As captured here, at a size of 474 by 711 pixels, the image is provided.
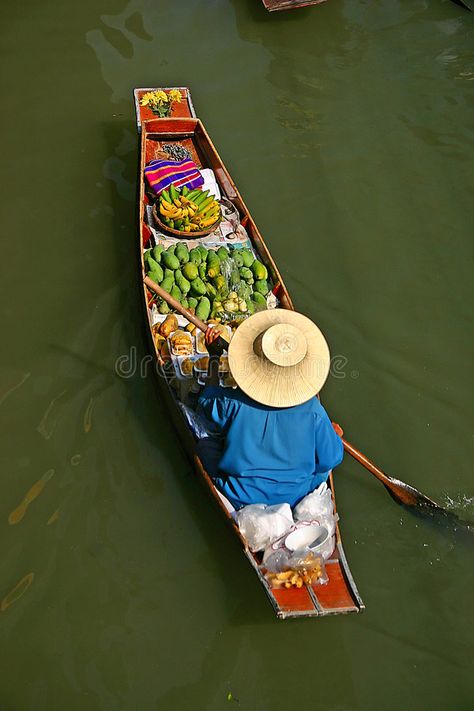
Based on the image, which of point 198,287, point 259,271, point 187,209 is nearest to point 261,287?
point 259,271

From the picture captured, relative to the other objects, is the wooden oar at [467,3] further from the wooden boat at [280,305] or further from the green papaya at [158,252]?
the green papaya at [158,252]

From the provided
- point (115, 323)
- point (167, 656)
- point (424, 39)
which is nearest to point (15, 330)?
point (115, 323)

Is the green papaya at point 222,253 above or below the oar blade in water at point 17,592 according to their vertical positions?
above

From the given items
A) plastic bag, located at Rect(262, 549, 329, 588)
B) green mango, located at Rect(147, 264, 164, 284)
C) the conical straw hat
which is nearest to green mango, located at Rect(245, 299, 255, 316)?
green mango, located at Rect(147, 264, 164, 284)

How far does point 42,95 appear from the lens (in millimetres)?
8789

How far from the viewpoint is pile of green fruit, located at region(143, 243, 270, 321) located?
6.21 meters

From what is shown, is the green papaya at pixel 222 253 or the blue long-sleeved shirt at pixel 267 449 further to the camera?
the green papaya at pixel 222 253

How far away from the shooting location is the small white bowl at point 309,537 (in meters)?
A: 4.62

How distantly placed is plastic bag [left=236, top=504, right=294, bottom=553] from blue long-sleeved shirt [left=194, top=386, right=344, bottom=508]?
0.42 ft

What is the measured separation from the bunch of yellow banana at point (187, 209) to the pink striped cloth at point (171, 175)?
0.08 meters

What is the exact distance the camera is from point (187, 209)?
666 centimetres

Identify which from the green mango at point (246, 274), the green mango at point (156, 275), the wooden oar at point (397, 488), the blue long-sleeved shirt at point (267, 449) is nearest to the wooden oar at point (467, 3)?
the green mango at point (246, 274)

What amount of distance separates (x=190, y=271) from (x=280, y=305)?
91cm

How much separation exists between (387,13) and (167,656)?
9715 mm
